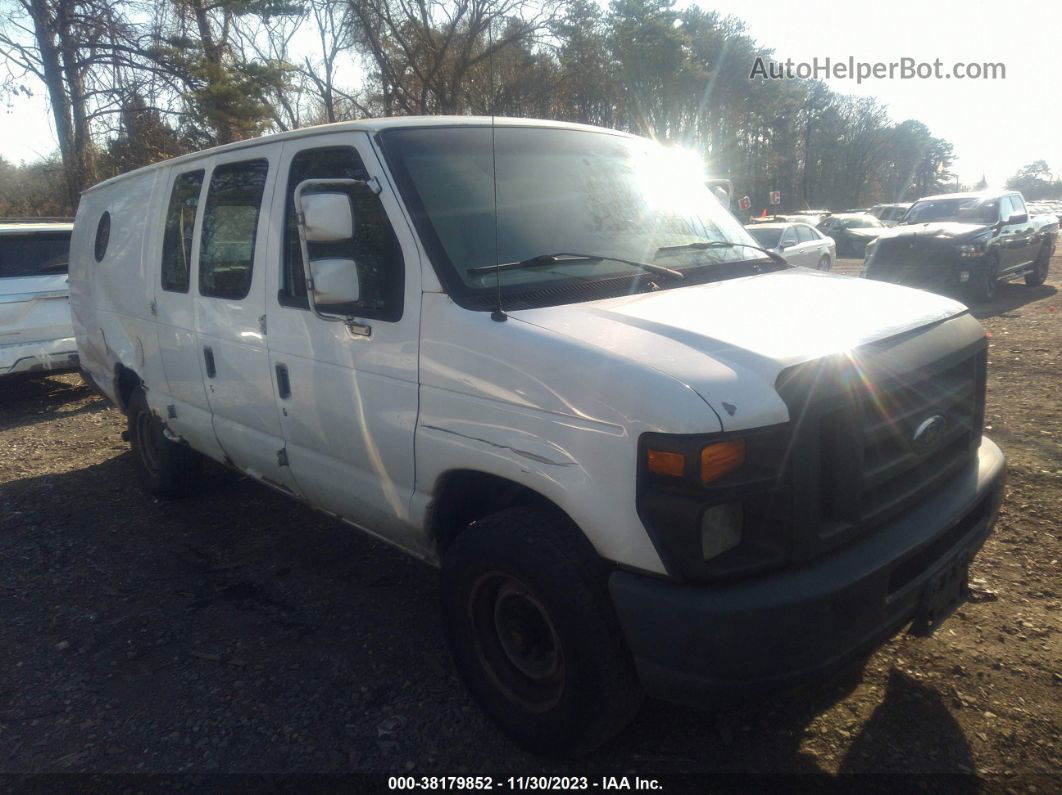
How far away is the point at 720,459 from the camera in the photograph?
7.39 feet

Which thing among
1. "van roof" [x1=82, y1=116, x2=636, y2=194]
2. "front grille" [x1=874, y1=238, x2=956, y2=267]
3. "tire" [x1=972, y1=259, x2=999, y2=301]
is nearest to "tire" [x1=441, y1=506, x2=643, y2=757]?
"van roof" [x1=82, y1=116, x2=636, y2=194]

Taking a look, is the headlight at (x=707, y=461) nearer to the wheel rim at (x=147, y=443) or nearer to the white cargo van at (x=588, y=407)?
the white cargo van at (x=588, y=407)

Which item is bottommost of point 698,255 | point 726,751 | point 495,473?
point 726,751

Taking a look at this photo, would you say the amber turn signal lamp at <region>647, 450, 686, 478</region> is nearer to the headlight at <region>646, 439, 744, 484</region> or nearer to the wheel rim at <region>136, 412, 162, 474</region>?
the headlight at <region>646, 439, 744, 484</region>

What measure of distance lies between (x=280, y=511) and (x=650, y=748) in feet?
10.9

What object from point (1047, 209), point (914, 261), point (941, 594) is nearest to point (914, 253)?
point (914, 261)

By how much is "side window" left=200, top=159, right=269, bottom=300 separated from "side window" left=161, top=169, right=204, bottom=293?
22 centimetres

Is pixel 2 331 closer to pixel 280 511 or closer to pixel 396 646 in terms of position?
pixel 280 511

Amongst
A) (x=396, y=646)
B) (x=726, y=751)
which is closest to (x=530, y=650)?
(x=726, y=751)

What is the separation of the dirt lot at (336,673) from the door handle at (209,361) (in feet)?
3.67

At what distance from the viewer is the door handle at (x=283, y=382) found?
370cm

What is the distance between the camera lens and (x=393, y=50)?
1018 inches

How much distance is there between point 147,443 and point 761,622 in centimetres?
479

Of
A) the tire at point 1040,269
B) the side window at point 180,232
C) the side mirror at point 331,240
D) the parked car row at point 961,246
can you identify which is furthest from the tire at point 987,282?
the side mirror at point 331,240
